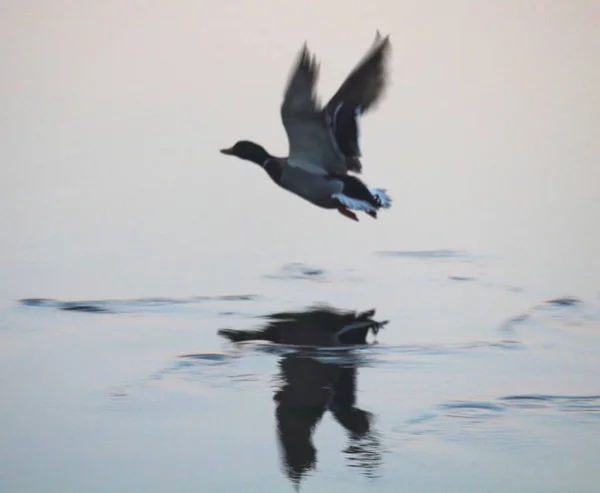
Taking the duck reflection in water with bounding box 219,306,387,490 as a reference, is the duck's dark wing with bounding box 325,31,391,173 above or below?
above

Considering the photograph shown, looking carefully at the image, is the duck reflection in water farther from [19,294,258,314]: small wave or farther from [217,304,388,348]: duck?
[19,294,258,314]: small wave

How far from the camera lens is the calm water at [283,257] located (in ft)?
6.15

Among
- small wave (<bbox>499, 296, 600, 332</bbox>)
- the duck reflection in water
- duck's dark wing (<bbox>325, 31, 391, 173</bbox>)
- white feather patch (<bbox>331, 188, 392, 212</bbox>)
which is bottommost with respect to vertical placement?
the duck reflection in water

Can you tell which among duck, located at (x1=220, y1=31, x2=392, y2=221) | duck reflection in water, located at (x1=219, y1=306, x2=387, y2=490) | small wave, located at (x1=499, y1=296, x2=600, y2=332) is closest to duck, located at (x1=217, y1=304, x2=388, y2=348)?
duck reflection in water, located at (x1=219, y1=306, x2=387, y2=490)

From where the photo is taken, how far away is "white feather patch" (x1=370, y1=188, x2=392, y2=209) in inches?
75.2

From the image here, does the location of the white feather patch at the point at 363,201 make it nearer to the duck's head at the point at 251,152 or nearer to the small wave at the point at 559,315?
the duck's head at the point at 251,152

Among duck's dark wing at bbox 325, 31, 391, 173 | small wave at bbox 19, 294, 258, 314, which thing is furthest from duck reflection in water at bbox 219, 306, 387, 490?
duck's dark wing at bbox 325, 31, 391, 173

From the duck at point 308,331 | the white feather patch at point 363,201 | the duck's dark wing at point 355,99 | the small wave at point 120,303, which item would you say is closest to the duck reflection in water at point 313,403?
the duck at point 308,331

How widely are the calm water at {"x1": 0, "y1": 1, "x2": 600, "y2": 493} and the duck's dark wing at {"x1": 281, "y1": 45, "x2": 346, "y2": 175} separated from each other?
30mm

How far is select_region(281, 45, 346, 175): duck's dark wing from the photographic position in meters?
1.89

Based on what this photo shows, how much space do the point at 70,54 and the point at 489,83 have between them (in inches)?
34.7

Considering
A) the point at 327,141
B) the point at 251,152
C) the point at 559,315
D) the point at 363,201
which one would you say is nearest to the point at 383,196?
the point at 363,201

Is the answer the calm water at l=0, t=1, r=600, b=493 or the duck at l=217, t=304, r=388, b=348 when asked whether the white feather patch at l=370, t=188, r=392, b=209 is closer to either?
the calm water at l=0, t=1, r=600, b=493

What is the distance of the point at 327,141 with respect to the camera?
1888mm
